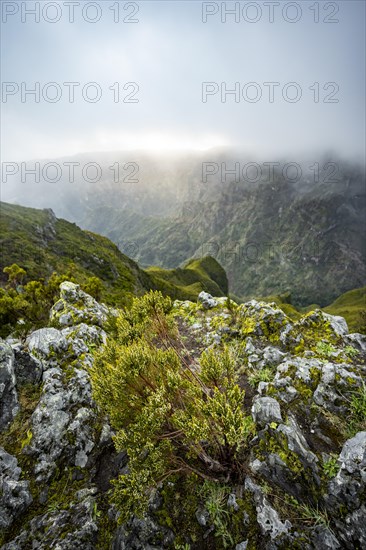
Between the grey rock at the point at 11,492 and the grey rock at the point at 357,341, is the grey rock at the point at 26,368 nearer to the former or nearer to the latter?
the grey rock at the point at 11,492

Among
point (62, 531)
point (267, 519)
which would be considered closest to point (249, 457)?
point (267, 519)

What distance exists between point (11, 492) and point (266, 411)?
976 centimetres

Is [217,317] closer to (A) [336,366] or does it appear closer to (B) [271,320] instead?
(B) [271,320]

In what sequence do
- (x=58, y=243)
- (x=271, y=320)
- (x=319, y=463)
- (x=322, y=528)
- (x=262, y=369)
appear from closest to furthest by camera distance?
(x=322, y=528) → (x=319, y=463) → (x=262, y=369) → (x=271, y=320) → (x=58, y=243)

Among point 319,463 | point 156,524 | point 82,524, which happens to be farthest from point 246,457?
point 82,524

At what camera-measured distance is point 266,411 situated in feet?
31.8

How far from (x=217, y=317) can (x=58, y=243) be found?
101m

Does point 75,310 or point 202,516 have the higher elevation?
point 75,310

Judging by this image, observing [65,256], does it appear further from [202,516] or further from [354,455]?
[354,455]

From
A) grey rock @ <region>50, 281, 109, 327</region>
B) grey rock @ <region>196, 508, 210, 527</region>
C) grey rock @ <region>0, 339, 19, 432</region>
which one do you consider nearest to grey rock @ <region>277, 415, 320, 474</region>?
grey rock @ <region>196, 508, 210, 527</region>

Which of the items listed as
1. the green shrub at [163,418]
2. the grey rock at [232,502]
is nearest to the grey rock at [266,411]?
the green shrub at [163,418]

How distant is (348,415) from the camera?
9828mm

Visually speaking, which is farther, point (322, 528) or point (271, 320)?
point (271, 320)

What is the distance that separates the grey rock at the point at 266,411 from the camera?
950cm
